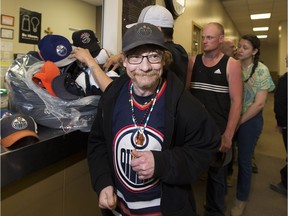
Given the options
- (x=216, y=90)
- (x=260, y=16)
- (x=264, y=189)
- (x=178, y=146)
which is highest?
(x=260, y=16)

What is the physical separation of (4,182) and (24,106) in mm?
397

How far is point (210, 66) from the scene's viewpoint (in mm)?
1693

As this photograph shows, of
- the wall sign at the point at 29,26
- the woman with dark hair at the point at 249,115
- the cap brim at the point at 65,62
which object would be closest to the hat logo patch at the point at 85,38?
the cap brim at the point at 65,62

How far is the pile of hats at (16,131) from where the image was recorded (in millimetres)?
881

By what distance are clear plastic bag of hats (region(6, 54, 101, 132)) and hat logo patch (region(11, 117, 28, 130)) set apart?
16 cm

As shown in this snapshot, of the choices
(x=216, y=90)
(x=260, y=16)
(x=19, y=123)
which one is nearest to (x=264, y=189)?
(x=216, y=90)

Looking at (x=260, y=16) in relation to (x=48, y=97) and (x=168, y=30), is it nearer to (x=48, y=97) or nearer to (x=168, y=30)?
(x=168, y=30)

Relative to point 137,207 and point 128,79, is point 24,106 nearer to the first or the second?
point 128,79

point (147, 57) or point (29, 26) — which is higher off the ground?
point (29, 26)

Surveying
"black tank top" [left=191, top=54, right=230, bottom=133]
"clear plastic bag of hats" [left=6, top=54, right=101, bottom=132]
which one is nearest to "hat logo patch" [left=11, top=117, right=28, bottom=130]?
"clear plastic bag of hats" [left=6, top=54, right=101, bottom=132]

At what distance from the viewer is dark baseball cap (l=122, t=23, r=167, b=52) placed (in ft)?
2.80

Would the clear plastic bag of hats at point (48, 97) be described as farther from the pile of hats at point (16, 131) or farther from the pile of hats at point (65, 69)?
the pile of hats at point (16, 131)

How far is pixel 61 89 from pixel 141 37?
0.49 m

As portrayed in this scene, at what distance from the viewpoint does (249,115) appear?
2.00 m
